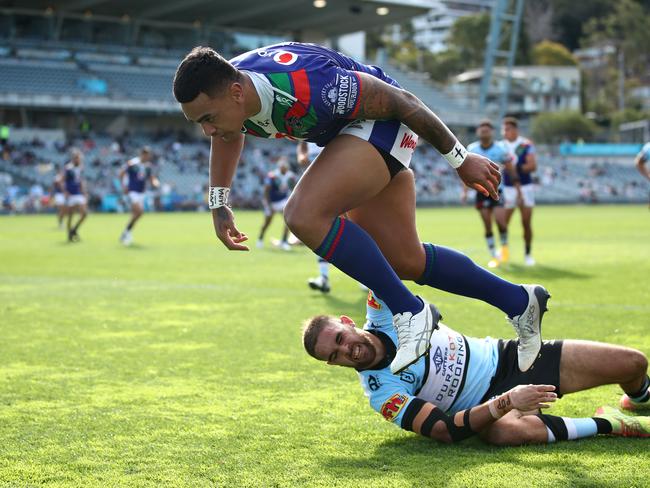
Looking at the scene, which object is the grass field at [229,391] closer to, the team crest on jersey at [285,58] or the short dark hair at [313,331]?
the short dark hair at [313,331]

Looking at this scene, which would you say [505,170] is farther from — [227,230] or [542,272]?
[227,230]

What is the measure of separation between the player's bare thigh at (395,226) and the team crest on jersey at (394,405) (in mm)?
732

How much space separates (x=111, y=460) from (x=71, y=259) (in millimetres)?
13283

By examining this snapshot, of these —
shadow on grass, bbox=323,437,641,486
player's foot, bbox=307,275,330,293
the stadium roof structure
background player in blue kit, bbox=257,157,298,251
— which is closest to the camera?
shadow on grass, bbox=323,437,641,486

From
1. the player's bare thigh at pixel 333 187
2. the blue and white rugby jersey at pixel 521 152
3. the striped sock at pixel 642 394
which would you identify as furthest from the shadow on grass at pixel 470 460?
the blue and white rugby jersey at pixel 521 152

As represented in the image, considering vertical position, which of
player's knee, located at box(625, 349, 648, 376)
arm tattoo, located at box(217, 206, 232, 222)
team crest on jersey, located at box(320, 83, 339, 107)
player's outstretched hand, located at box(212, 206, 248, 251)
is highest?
team crest on jersey, located at box(320, 83, 339, 107)

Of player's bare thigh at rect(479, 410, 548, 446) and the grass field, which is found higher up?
player's bare thigh at rect(479, 410, 548, 446)

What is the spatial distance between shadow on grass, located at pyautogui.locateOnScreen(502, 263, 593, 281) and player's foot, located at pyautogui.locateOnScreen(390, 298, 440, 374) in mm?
8364

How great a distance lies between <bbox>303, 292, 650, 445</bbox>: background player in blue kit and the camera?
4180mm

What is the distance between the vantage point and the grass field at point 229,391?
3.80 metres

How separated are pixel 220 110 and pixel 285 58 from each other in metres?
0.44

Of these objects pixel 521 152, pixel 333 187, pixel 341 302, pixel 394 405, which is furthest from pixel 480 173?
pixel 521 152

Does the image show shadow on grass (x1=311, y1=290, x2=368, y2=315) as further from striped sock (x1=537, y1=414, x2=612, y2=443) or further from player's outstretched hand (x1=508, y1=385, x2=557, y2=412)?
player's outstretched hand (x1=508, y1=385, x2=557, y2=412)

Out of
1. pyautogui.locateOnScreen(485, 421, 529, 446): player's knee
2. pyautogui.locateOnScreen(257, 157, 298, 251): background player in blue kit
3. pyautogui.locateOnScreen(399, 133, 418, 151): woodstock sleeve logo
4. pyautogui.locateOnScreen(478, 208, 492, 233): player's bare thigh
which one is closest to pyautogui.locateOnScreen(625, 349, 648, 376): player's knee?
pyautogui.locateOnScreen(485, 421, 529, 446): player's knee
